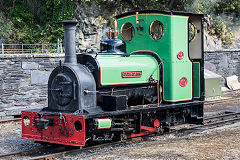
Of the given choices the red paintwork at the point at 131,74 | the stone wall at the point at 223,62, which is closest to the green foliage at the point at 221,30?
the stone wall at the point at 223,62

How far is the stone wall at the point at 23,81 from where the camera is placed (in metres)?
11.9

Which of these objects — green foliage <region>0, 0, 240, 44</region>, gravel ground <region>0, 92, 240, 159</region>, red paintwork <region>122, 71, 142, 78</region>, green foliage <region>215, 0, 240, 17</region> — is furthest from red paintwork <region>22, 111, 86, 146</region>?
green foliage <region>215, 0, 240, 17</region>

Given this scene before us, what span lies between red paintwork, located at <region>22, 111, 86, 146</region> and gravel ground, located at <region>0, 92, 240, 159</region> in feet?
1.11

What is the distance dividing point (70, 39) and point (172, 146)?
9.91 ft

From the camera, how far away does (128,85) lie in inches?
317

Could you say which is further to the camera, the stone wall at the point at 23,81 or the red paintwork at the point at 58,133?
the stone wall at the point at 23,81

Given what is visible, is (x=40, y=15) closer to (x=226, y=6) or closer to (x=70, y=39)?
(x=226, y=6)

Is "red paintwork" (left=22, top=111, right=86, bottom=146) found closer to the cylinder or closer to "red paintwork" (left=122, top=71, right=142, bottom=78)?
the cylinder

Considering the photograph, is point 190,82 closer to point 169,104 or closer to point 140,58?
point 169,104

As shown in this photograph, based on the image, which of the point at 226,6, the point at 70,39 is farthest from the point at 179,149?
the point at 226,6

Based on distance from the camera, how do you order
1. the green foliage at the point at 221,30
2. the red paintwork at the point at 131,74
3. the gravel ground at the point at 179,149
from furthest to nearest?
the green foliage at the point at 221,30 < the red paintwork at the point at 131,74 < the gravel ground at the point at 179,149

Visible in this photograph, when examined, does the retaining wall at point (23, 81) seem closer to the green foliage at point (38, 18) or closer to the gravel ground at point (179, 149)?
the gravel ground at point (179, 149)

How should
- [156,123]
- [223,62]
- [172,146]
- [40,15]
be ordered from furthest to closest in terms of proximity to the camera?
1. [40,15]
2. [223,62]
3. [156,123]
4. [172,146]

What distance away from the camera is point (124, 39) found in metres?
9.41
